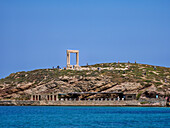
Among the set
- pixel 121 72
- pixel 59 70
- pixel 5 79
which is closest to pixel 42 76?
pixel 59 70

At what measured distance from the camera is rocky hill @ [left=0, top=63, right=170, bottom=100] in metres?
130

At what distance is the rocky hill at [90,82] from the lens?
130 m

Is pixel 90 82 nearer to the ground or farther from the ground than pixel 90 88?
farther from the ground

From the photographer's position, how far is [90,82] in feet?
442

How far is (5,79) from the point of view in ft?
516

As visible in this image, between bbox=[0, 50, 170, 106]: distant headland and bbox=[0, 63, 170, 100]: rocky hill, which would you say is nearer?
bbox=[0, 50, 170, 106]: distant headland

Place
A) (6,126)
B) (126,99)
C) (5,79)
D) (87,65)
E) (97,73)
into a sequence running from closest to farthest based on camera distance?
(6,126) < (126,99) < (97,73) < (5,79) < (87,65)

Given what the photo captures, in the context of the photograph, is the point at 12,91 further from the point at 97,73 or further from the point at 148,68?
the point at 148,68

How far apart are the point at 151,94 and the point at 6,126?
70607 mm

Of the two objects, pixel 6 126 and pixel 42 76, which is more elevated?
pixel 42 76

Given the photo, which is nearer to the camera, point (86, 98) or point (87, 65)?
point (86, 98)

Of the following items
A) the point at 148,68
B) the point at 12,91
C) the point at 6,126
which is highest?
the point at 148,68

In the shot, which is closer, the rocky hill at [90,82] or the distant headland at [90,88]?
the distant headland at [90,88]

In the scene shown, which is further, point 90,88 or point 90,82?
point 90,82
